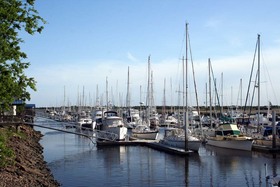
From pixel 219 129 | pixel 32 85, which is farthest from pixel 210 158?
pixel 32 85

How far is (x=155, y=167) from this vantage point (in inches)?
1458

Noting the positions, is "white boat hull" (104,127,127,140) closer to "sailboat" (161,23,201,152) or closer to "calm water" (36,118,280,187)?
"calm water" (36,118,280,187)

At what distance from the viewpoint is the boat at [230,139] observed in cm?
4750

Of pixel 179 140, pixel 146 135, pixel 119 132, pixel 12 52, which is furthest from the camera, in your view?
pixel 146 135

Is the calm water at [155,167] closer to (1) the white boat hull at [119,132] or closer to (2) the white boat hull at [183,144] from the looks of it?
(2) the white boat hull at [183,144]

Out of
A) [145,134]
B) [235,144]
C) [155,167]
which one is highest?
[145,134]

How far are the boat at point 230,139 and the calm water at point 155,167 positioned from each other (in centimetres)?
108

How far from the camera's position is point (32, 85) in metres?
13.5

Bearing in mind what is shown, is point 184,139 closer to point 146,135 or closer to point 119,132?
point 119,132

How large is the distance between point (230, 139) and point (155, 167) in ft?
51.5

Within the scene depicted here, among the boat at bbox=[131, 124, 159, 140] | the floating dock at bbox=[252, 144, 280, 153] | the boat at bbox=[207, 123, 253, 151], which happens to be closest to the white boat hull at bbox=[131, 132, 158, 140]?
the boat at bbox=[131, 124, 159, 140]

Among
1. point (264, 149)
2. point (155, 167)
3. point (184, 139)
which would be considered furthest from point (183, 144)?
point (155, 167)

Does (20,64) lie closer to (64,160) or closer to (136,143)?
(64,160)

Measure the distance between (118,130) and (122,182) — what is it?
28.1 meters
